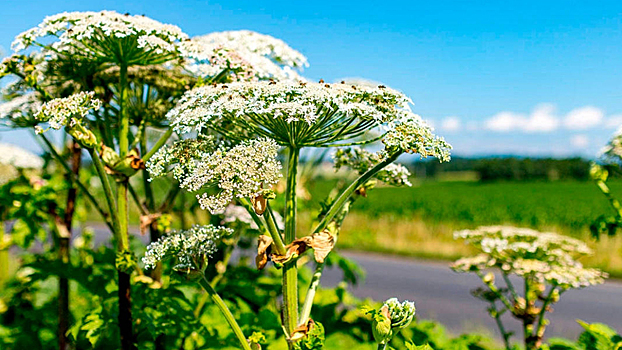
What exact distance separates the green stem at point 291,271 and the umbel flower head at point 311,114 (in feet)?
0.35

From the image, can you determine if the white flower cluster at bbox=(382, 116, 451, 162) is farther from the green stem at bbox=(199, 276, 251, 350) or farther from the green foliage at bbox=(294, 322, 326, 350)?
the green stem at bbox=(199, 276, 251, 350)

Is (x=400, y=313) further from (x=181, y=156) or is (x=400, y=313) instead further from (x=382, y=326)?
(x=181, y=156)

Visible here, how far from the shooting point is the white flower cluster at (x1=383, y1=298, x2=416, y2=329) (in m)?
1.73

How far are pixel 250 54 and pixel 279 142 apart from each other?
100 cm

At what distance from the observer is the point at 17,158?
4785 millimetres

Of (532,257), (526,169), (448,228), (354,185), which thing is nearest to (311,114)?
(354,185)

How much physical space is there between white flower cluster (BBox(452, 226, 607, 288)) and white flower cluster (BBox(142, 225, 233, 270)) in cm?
203

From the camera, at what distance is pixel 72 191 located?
3508 mm

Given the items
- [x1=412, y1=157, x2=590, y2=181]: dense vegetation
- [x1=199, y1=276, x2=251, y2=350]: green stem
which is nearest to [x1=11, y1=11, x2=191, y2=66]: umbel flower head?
[x1=199, y1=276, x2=251, y2=350]: green stem

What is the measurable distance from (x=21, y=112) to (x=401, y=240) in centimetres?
2186

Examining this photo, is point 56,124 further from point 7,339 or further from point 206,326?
point 7,339

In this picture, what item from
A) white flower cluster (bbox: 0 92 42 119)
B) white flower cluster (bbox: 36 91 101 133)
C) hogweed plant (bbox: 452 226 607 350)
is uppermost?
white flower cluster (bbox: 0 92 42 119)

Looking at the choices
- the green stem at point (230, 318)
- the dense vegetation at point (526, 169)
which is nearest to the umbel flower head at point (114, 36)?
the green stem at point (230, 318)

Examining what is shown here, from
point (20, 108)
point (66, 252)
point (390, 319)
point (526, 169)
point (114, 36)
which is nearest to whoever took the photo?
point (390, 319)
